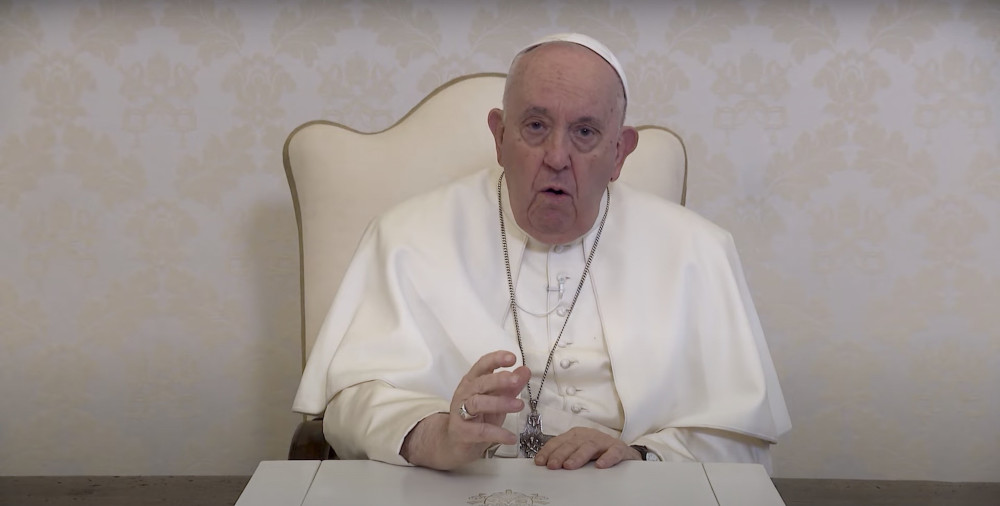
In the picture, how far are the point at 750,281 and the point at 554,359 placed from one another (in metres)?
1.49

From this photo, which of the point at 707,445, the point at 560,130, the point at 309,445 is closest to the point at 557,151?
the point at 560,130

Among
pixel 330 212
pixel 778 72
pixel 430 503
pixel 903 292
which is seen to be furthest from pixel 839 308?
pixel 430 503

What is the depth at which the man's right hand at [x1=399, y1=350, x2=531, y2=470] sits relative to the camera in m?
1.96

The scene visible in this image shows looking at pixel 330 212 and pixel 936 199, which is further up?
pixel 936 199

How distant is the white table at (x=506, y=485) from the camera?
181 centimetres

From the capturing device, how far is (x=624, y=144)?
2750 mm

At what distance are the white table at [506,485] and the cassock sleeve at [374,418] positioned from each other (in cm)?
15

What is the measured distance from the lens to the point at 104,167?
3887 mm

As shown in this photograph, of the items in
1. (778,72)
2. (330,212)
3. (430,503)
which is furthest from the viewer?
(778,72)

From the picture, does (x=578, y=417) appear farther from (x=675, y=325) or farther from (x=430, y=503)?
(x=430, y=503)

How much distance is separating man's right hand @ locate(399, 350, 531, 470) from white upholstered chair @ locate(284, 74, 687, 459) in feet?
3.63

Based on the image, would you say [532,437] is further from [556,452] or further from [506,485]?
[506,485]

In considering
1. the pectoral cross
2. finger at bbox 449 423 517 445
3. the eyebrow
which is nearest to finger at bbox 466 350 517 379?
finger at bbox 449 423 517 445

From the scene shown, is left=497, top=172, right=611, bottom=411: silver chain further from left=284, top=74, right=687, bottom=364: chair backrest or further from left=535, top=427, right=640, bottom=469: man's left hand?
left=535, top=427, right=640, bottom=469: man's left hand
